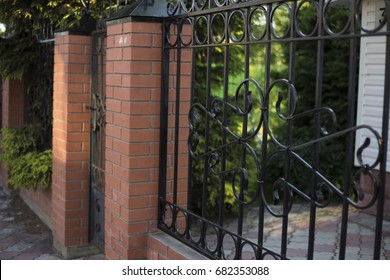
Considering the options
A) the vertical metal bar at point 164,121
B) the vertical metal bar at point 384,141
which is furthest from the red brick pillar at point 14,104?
the vertical metal bar at point 384,141

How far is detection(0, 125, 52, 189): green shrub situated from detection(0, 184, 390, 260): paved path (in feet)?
1.65

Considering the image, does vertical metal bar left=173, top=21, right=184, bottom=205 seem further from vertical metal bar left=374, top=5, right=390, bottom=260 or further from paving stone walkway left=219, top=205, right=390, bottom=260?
vertical metal bar left=374, top=5, right=390, bottom=260

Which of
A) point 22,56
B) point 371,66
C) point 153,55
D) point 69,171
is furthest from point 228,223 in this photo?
point 22,56

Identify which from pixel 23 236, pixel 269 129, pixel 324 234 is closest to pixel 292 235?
pixel 324 234

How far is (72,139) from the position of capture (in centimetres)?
457

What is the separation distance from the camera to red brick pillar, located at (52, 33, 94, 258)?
4.51m

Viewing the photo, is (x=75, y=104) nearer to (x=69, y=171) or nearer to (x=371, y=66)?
(x=69, y=171)

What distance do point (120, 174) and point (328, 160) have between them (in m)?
3.98

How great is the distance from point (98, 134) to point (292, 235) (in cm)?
197

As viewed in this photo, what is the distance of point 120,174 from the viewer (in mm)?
3414

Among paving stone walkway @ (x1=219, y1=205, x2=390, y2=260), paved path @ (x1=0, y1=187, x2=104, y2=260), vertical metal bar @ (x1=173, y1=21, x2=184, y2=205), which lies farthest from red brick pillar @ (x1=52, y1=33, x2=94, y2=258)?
vertical metal bar @ (x1=173, y1=21, x2=184, y2=205)

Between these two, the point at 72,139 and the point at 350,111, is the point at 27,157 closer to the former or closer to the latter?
the point at 72,139

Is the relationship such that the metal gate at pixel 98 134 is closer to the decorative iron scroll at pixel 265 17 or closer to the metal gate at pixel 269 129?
the metal gate at pixel 269 129

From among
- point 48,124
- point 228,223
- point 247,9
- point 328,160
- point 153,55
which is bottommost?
point 228,223
